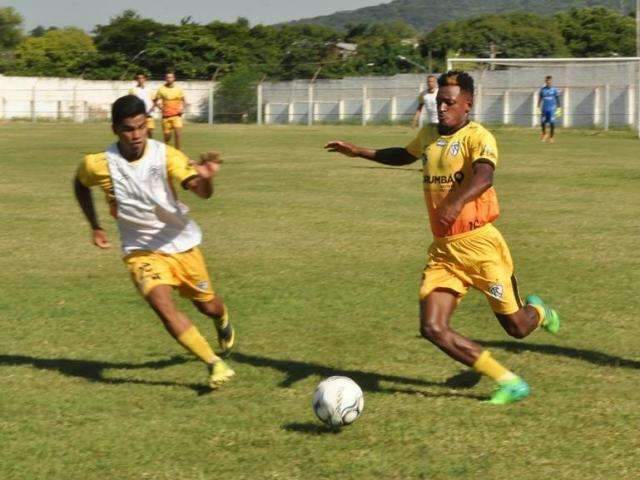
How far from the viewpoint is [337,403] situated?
250 inches

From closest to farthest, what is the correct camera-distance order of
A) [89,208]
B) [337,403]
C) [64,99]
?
[337,403] < [89,208] < [64,99]

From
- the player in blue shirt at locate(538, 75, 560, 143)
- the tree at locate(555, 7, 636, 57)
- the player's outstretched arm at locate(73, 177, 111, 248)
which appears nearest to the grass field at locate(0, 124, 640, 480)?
the player's outstretched arm at locate(73, 177, 111, 248)

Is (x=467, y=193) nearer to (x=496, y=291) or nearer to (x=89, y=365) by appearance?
(x=496, y=291)

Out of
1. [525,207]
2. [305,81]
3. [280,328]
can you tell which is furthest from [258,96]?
[280,328]

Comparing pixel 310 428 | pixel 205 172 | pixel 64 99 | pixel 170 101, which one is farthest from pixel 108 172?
pixel 64 99

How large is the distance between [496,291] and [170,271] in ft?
6.90

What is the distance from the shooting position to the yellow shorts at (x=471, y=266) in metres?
7.11

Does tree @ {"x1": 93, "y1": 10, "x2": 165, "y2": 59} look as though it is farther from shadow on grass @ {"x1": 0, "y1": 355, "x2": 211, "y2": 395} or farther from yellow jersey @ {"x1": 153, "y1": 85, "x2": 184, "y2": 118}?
shadow on grass @ {"x1": 0, "y1": 355, "x2": 211, "y2": 395}

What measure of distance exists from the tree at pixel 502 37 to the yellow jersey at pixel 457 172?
238 feet

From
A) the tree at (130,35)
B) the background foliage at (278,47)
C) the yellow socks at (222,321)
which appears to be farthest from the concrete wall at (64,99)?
the yellow socks at (222,321)

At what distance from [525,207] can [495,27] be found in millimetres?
84424

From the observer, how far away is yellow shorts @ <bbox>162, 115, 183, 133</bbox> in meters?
27.5

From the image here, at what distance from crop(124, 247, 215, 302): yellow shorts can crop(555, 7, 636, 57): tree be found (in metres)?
80.0

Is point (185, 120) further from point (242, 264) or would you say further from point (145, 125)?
point (145, 125)
